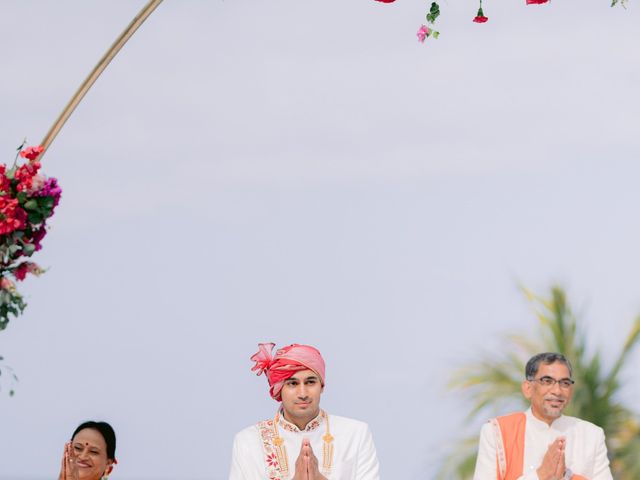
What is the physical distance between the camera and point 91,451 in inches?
313

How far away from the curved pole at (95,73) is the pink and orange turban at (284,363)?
1.77 metres

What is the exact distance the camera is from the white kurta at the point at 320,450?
8.28m

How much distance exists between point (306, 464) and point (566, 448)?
202 cm

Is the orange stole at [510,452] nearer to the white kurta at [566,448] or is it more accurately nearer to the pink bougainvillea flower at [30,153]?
the white kurta at [566,448]

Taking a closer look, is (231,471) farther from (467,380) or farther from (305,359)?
(467,380)

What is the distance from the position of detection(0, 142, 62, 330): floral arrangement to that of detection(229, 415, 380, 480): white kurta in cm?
192

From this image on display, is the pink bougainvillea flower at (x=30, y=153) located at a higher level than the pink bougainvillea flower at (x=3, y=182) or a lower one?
higher

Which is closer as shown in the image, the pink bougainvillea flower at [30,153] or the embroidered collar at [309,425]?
the pink bougainvillea flower at [30,153]

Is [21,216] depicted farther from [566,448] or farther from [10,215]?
[566,448]

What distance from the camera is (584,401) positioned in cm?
1416

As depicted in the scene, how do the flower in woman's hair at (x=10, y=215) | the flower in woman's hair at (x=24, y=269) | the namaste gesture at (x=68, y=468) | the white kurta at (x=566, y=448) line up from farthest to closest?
1. the white kurta at (x=566, y=448)
2. the namaste gesture at (x=68, y=468)
3. the flower in woman's hair at (x=24, y=269)
4. the flower in woman's hair at (x=10, y=215)

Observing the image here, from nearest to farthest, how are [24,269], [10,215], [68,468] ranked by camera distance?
1. [10,215]
2. [24,269]
3. [68,468]

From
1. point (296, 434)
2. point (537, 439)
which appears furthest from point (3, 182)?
point (537, 439)

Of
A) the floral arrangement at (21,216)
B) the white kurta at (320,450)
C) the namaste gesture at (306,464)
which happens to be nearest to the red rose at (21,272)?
the floral arrangement at (21,216)
